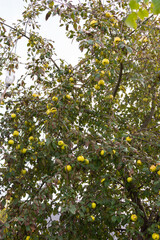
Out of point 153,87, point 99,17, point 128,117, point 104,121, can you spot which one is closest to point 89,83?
point 104,121

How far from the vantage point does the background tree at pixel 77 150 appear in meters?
2.57

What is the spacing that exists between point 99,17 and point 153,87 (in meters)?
2.21

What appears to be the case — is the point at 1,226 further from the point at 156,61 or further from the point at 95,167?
the point at 156,61

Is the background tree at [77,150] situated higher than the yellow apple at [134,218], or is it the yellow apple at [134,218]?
the background tree at [77,150]

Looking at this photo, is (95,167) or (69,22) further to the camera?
(69,22)

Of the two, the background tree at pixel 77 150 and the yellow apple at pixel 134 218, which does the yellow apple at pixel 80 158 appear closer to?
the background tree at pixel 77 150

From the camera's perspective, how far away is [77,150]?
3.04 m

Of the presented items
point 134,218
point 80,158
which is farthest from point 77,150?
point 134,218

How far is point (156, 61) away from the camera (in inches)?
171

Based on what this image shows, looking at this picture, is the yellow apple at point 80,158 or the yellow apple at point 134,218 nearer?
the yellow apple at point 80,158

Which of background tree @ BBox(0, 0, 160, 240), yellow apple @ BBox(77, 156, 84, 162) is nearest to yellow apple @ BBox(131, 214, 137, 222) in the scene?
background tree @ BBox(0, 0, 160, 240)

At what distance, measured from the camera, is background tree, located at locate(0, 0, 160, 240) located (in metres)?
2.57

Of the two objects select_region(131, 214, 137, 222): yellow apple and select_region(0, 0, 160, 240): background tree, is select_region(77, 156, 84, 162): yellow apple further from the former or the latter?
select_region(131, 214, 137, 222): yellow apple

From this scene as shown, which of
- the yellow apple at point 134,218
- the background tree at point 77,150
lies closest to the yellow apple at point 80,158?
the background tree at point 77,150
